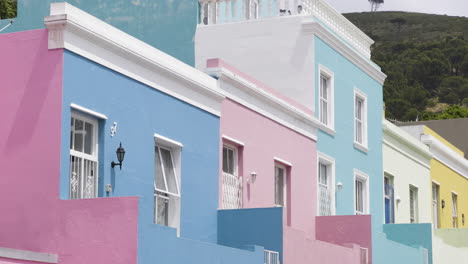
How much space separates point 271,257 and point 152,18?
5.36 metres

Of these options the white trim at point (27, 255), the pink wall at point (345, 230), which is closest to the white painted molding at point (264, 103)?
the pink wall at point (345, 230)

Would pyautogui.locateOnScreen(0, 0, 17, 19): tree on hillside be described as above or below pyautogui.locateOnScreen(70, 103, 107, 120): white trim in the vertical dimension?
above

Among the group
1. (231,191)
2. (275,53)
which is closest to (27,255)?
(231,191)

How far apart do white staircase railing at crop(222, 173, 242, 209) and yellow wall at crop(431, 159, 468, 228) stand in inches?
479

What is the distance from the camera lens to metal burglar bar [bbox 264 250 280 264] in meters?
16.2

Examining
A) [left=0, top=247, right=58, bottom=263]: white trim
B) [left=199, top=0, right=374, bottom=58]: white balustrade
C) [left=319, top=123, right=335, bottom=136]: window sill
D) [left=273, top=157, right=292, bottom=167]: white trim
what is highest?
[left=199, top=0, right=374, bottom=58]: white balustrade

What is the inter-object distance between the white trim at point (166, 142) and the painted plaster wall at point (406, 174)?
34.9 feet

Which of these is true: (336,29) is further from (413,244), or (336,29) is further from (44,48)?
(44,48)

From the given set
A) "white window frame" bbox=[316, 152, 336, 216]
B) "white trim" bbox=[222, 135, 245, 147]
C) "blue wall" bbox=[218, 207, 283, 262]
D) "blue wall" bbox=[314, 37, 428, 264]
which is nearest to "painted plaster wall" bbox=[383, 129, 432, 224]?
"blue wall" bbox=[314, 37, 428, 264]

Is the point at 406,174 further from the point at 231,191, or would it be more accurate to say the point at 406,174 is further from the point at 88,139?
the point at 88,139

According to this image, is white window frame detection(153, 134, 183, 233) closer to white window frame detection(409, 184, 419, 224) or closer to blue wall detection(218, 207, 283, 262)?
blue wall detection(218, 207, 283, 262)

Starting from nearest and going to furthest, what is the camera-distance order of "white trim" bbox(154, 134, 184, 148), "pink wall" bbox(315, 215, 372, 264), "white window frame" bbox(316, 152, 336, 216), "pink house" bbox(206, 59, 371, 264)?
1. "white trim" bbox(154, 134, 184, 148)
2. "pink house" bbox(206, 59, 371, 264)
3. "pink wall" bbox(315, 215, 372, 264)
4. "white window frame" bbox(316, 152, 336, 216)

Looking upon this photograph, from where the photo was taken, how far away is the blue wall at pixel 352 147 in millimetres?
21203

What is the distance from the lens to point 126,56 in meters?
14.6
